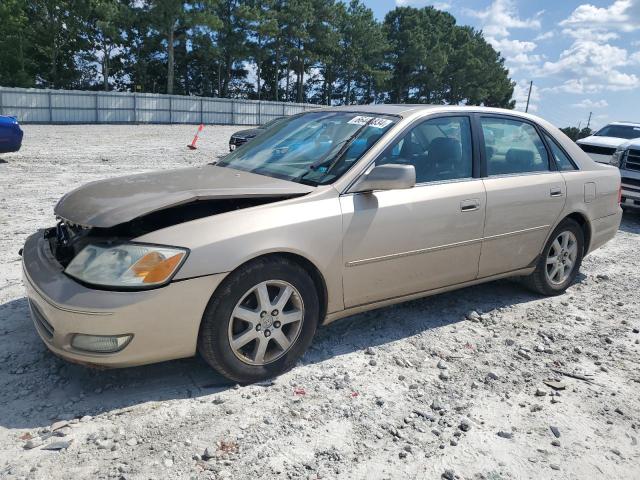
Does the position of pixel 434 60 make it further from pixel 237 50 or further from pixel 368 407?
pixel 368 407

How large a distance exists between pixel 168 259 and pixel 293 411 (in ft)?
3.51

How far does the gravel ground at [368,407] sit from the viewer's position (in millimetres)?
2564

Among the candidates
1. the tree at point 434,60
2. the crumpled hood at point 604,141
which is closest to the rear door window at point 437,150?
the crumpled hood at point 604,141

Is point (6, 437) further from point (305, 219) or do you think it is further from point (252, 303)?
point (305, 219)

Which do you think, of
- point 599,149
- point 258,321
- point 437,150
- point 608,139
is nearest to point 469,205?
point 437,150

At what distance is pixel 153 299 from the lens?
9.07 feet

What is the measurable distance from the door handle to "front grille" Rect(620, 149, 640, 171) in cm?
688

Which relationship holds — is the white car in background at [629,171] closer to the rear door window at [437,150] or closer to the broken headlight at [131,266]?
the rear door window at [437,150]

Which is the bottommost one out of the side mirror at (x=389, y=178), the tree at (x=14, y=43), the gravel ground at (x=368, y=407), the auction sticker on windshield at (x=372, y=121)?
the gravel ground at (x=368, y=407)

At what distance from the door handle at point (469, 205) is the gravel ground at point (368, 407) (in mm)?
940

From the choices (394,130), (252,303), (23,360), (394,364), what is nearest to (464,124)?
(394,130)

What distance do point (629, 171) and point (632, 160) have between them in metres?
0.24

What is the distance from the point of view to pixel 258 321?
312cm

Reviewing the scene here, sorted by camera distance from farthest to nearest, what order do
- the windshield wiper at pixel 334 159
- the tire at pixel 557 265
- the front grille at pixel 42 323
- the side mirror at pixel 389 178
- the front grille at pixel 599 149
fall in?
1. the front grille at pixel 599 149
2. the tire at pixel 557 265
3. the windshield wiper at pixel 334 159
4. the side mirror at pixel 389 178
5. the front grille at pixel 42 323
